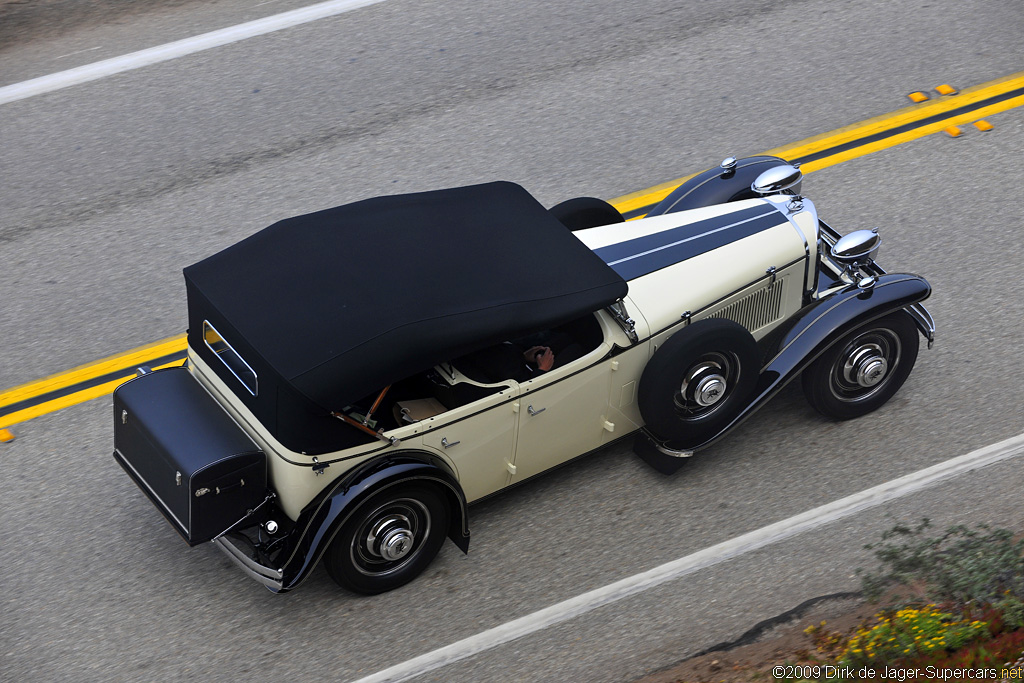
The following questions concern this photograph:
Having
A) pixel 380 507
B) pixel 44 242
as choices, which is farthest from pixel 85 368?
pixel 380 507

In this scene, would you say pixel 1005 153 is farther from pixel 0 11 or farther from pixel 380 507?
pixel 0 11

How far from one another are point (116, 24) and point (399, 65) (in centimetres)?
322

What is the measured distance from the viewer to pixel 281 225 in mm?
6527

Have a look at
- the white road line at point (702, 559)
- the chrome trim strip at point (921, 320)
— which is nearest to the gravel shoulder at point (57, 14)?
the chrome trim strip at point (921, 320)

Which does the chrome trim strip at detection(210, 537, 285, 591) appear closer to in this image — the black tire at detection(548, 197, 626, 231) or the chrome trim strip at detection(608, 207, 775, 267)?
the chrome trim strip at detection(608, 207, 775, 267)

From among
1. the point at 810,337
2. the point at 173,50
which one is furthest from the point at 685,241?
the point at 173,50

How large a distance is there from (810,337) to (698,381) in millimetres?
845

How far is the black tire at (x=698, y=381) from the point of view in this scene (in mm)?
6535

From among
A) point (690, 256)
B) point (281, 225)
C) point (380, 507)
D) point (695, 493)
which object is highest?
point (281, 225)

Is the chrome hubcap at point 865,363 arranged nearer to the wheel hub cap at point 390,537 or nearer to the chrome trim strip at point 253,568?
the wheel hub cap at point 390,537

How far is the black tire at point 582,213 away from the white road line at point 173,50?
5282mm

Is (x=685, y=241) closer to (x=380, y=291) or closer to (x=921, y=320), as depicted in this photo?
(x=921, y=320)

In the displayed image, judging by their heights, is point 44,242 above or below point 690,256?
below

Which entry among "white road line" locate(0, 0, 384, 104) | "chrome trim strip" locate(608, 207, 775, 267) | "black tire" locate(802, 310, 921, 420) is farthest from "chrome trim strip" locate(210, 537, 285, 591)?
"white road line" locate(0, 0, 384, 104)
